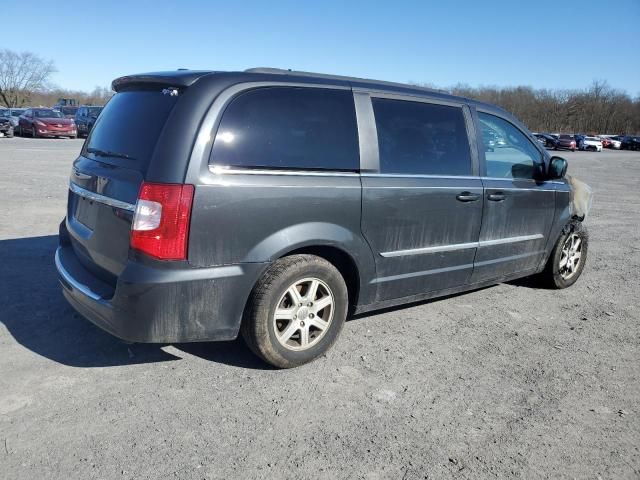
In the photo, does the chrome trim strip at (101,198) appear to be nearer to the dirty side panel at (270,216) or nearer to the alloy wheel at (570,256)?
the dirty side panel at (270,216)

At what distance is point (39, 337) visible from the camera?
3865mm

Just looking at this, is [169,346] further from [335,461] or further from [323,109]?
[323,109]

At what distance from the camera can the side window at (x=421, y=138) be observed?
3.91m

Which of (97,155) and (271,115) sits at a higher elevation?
(271,115)

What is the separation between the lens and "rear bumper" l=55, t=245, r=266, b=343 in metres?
3.00

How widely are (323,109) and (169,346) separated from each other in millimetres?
1952

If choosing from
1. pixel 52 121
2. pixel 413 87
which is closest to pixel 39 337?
pixel 413 87

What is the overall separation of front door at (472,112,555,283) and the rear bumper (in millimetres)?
2293

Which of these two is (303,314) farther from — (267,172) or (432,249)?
(432,249)

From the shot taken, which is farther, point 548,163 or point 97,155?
point 548,163

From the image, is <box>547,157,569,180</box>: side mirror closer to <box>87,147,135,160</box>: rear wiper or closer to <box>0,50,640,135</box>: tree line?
<box>87,147,135,160</box>: rear wiper

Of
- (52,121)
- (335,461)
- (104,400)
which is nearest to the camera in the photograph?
(335,461)

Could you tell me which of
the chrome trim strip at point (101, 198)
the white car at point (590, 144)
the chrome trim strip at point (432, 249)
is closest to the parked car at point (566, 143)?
the white car at point (590, 144)

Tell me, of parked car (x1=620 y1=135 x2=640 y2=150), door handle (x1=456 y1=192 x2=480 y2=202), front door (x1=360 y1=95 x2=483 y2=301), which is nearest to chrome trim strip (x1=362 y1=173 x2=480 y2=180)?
front door (x1=360 y1=95 x2=483 y2=301)
